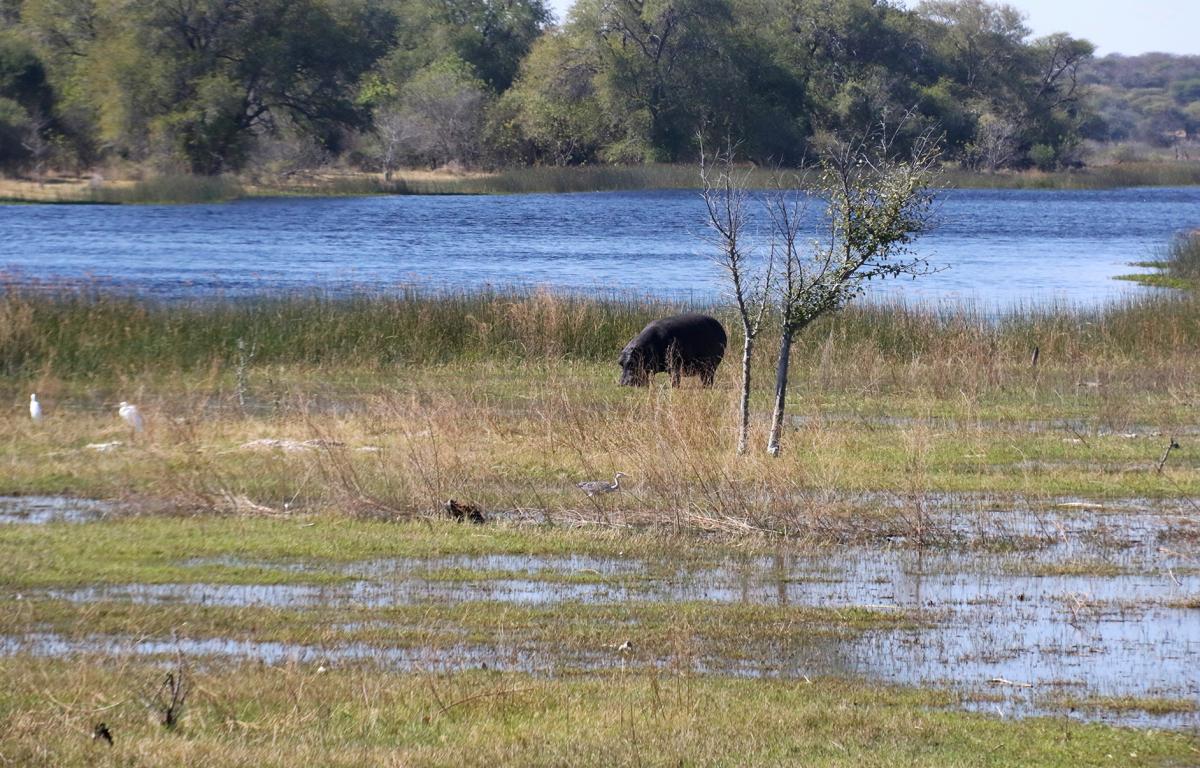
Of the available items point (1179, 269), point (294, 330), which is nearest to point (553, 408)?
point (294, 330)

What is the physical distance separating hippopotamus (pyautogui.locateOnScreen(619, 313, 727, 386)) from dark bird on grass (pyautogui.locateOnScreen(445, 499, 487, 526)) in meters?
7.21

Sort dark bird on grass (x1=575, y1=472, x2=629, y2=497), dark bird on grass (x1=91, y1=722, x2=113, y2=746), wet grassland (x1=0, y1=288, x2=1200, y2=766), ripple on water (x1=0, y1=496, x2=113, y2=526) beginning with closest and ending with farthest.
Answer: dark bird on grass (x1=91, y1=722, x2=113, y2=746)
wet grassland (x1=0, y1=288, x2=1200, y2=766)
ripple on water (x1=0, y1=496, x2=113, y2=526)
dark bird on grass (x1=575, y1=472, x2=629, y2=497)

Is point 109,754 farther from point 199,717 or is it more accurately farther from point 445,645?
point 445,645

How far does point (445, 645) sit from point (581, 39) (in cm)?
8770

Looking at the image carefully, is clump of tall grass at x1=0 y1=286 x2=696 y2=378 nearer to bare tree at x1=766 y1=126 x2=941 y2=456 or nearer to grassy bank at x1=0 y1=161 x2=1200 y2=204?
bare tree at x1=766 y1=126 x2=941 y2=456

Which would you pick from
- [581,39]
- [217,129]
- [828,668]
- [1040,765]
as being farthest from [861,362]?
[581,39]

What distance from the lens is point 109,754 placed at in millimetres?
5934

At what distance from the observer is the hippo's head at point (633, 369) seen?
18.2 m

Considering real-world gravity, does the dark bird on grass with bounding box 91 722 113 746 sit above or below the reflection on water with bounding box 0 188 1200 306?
above

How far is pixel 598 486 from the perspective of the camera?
12320 millimetres

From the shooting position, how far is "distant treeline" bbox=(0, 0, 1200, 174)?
7181 centimetres

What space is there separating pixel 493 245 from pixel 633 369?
109 feet

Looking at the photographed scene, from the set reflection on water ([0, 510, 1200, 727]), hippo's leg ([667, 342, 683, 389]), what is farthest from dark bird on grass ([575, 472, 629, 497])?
hippo's leg ([667, 342, 683, 389])

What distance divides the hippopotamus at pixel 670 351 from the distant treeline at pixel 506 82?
46264 mm
